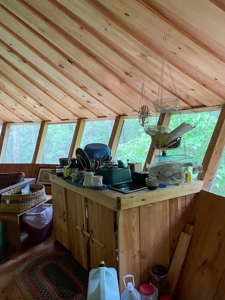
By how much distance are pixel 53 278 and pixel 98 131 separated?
239 centimetres

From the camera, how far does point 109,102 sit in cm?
325

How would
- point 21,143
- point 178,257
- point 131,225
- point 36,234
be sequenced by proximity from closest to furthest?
point 131,225
point 178,257
point 36,234
point 21,143

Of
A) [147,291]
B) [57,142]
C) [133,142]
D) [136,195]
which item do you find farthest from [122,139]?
[147,291]

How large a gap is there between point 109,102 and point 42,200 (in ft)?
5.20

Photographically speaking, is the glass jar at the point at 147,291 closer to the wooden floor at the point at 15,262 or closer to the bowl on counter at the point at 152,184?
the bowl on counter at the point at 152,184

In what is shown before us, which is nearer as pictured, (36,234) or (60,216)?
(60,216)

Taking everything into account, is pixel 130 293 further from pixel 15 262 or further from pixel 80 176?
pixel 15 262

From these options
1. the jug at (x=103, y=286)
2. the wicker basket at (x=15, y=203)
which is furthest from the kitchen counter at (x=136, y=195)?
the wicker basket at (x=15, y=203)

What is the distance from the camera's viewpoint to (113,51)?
2242 millimetres

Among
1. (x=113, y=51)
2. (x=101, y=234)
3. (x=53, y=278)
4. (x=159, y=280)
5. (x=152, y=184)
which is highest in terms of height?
(x=113, y=51)

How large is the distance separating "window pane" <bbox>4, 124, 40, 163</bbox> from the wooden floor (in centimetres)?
232

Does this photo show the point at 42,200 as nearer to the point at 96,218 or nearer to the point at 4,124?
the point at 96,218

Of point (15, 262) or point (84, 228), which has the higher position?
point (84, 228)

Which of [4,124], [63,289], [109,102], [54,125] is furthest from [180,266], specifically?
[4,124]
